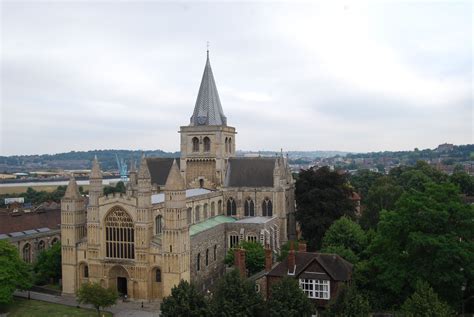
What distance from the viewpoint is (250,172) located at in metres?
64.3

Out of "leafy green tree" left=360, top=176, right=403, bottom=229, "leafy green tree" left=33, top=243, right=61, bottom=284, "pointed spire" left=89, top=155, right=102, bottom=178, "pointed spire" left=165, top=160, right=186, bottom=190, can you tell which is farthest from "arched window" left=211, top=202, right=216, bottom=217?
"leafy green tree" left=360, top=176, right=403, bottom=229

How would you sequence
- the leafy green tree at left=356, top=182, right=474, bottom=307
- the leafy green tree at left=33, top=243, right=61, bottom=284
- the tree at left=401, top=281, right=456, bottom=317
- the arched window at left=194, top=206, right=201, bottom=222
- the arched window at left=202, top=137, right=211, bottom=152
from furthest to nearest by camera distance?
the arched window at left=202, top=137, right=211, bottom=152
the arched window at left=194, top=206, right=201, bottom=222
the leafy green tree at left=33, top=243, right=61, bottom=284
the leafy green tree at left=356, top=182, right=474, bottom=307
the tree at left=401, top=281, right=456, bottom=317

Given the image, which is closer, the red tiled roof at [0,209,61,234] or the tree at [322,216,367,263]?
the tree at [322,216,367,263]

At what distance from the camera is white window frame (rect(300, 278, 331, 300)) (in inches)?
1495

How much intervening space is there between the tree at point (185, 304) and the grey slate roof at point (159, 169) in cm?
3326

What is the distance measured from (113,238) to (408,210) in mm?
26607

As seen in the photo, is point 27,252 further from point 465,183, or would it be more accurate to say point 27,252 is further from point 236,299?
point 465,183

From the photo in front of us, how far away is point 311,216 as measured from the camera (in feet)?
201

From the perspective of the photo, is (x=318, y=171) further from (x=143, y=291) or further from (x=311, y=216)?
(x=143, y=291)

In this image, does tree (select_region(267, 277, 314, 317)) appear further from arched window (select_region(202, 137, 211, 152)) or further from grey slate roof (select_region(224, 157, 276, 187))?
arched window (select_region(202, 137, 211, 152))

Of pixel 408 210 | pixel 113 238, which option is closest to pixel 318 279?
pixel 408 210

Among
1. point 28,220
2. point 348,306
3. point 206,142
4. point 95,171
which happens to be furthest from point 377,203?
point 28,220

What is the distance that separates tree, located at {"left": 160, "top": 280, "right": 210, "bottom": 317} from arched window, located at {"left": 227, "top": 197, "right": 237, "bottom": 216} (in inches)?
1183

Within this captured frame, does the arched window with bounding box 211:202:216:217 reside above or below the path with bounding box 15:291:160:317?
above
